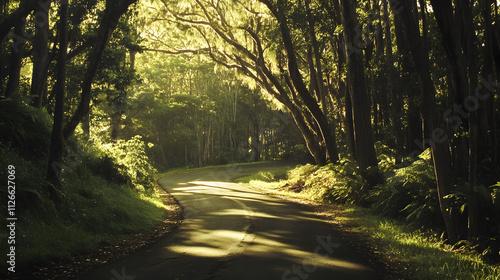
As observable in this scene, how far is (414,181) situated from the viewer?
1328 cm

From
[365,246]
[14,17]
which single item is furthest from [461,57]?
[14,17]

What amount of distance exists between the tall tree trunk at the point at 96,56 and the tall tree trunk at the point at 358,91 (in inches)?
340

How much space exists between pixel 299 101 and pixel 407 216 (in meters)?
17.4

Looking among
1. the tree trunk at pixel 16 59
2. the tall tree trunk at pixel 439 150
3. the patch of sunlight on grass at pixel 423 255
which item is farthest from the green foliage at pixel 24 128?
the tall tree trunk at pixel 439 150

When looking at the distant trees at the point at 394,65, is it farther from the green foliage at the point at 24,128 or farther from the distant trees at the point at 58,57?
the green foliage at the point at 24,128

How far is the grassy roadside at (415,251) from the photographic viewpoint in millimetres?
7629

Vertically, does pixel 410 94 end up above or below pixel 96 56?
below

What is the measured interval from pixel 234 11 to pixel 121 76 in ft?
30.8

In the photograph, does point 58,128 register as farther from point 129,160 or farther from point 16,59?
point 129,160

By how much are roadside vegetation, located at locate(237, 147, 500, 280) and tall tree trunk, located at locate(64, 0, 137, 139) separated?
27.6ft

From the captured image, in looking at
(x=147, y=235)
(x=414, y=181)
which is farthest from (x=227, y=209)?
(x=414, y=181)

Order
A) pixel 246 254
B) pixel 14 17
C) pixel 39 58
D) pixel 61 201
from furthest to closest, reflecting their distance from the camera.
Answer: pixel 39 58 < pixel 14 17 < pixel 61 201 < pixel 246 254

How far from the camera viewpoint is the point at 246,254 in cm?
934

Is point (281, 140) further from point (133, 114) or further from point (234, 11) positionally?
point (234, 11)
